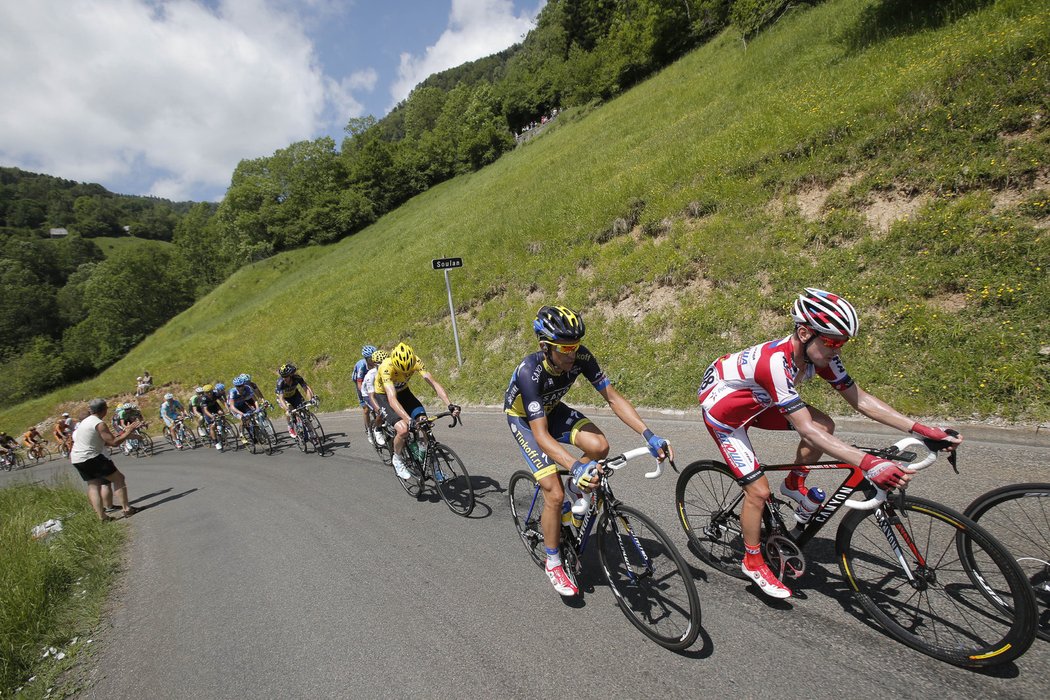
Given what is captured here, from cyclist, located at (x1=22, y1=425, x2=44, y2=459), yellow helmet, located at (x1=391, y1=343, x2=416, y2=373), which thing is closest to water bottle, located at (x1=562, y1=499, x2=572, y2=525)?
yellow helmet, located at (x1=391, y1=343, x2=416, y2=373)

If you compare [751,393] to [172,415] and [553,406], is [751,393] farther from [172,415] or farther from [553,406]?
[172,415]

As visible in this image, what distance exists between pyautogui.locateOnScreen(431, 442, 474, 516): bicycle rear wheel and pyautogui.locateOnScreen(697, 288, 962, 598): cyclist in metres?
3.60

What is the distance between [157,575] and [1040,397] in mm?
10586

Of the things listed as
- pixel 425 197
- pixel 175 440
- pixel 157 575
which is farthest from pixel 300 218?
pixel 157 575

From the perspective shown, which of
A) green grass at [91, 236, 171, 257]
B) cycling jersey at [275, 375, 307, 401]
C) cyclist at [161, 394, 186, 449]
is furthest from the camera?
green grass at [91, 236, 171, 257]

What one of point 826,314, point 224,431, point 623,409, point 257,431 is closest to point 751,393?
point 826,314

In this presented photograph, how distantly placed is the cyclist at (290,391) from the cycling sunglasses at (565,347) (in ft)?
29.4

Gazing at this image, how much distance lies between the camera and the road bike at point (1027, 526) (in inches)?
104

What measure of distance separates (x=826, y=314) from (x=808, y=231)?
21.9 ft

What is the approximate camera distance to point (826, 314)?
2.96 m

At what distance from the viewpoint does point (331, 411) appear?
16266 millimetres

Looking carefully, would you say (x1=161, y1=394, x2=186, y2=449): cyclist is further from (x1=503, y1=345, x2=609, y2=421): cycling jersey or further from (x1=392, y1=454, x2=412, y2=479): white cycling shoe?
(x1=503, y1=345, x2=609, y2=421): cycling jersey

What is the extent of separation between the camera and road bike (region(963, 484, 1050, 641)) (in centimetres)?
265

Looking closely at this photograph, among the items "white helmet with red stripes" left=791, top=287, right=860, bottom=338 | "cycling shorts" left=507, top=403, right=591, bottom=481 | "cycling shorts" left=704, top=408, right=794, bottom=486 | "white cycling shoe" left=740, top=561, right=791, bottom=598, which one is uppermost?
"white helmet with red stripes" left=791, top=287, right=860, bottom=338
